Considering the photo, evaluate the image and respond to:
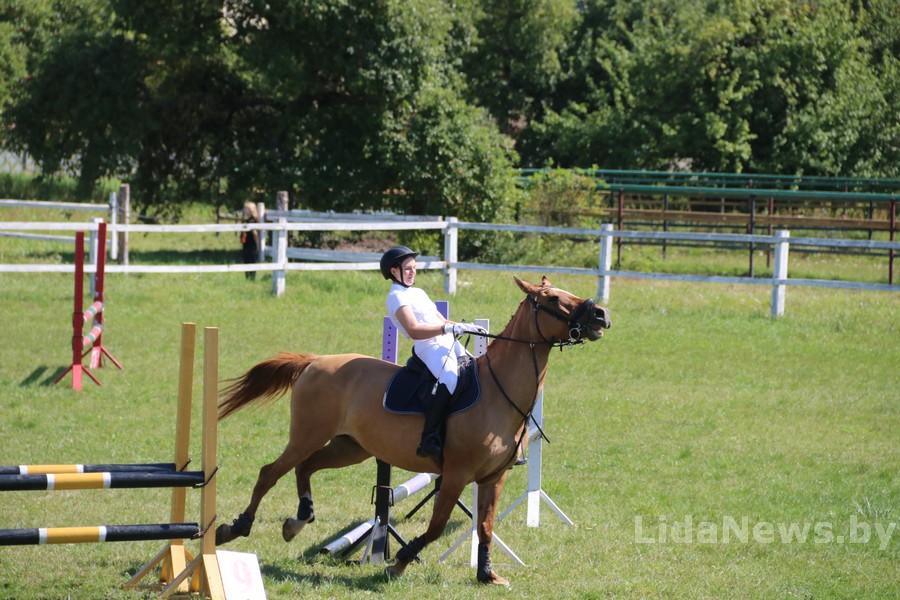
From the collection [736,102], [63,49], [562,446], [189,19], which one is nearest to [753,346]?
[562,446]

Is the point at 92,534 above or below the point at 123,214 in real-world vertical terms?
below

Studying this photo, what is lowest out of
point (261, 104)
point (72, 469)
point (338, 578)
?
point (338, 578)

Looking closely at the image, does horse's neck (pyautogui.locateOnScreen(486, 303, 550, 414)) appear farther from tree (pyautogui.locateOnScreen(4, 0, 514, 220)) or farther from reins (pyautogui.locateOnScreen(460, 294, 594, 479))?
tree (pyautogui.locateOnScreen(4, 0, 514, 220))

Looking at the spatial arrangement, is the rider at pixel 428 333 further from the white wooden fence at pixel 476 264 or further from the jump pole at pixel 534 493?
the white wooden fence at pixel 476 264

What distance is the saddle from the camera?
21.9 ft

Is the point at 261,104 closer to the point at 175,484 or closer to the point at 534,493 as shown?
the point at 534,493

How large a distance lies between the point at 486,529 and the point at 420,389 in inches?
38.3

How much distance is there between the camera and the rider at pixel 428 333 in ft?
21.6

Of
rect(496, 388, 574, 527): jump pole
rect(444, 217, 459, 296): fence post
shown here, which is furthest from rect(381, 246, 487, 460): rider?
rect(444, 217, 459, 296): fence post

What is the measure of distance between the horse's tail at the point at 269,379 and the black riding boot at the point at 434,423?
121cm

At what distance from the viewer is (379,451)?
691 centimetres

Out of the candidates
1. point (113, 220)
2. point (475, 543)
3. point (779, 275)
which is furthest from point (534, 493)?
point (113, 220)

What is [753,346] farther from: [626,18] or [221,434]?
[626,18]

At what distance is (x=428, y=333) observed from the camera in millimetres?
6660
